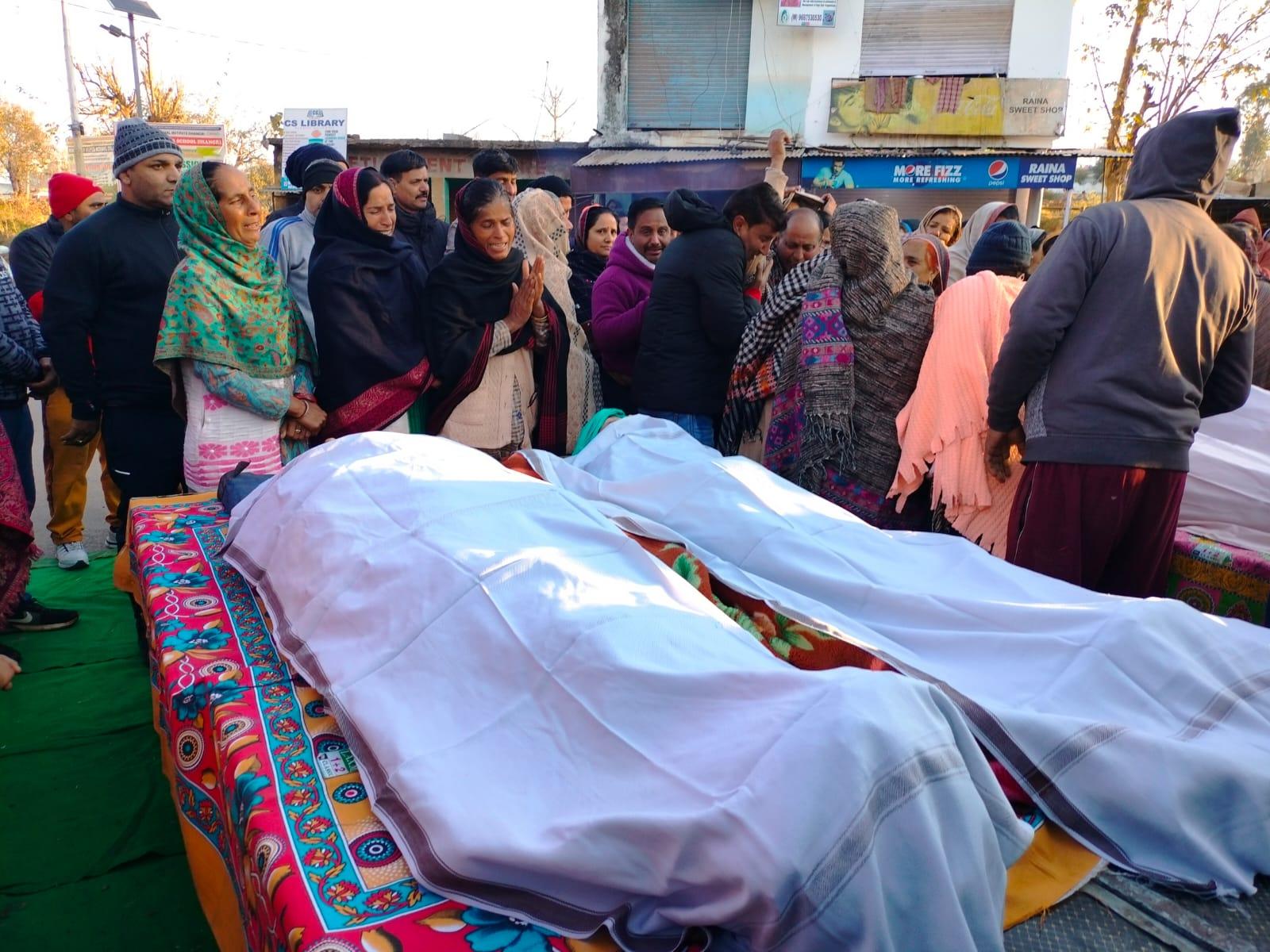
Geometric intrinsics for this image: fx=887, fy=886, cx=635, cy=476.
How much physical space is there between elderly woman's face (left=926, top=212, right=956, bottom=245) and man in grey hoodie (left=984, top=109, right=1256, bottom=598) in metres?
2.41

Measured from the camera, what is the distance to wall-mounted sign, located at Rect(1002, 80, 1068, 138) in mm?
12641

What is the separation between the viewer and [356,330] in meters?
3.14

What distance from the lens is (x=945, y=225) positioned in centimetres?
515

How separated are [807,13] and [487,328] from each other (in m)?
11.9

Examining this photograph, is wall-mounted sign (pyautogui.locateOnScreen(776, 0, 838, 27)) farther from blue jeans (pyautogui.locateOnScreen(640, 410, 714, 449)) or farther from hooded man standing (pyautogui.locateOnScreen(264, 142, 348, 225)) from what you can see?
blue jeans (pyautogui.locateOnScreen(640, 410, 714, 449))

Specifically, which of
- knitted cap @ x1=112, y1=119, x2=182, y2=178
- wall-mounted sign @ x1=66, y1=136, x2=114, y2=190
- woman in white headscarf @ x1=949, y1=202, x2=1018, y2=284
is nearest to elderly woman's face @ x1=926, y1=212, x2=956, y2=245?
woman in white headscarf @ x1=949, y1=202, x2=1018, y2=284

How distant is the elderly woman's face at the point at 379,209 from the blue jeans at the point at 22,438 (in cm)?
176

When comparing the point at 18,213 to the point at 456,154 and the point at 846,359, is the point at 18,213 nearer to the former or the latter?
the point at 456,154

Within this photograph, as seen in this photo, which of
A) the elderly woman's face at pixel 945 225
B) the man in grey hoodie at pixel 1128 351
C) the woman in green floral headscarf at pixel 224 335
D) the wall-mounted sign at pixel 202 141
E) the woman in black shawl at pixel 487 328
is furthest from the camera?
the wall-mounted sign at pixel 202 141

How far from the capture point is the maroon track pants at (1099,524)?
260cm

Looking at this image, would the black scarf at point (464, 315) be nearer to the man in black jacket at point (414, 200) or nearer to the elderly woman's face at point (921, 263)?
the man in black jacket at point (414, 200)

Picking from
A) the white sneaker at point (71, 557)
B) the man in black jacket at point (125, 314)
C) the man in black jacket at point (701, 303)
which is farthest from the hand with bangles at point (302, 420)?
the white sneaker at point (71, 557)

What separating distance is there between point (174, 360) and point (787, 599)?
2164mm

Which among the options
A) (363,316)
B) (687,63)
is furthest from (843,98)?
(363,316)
